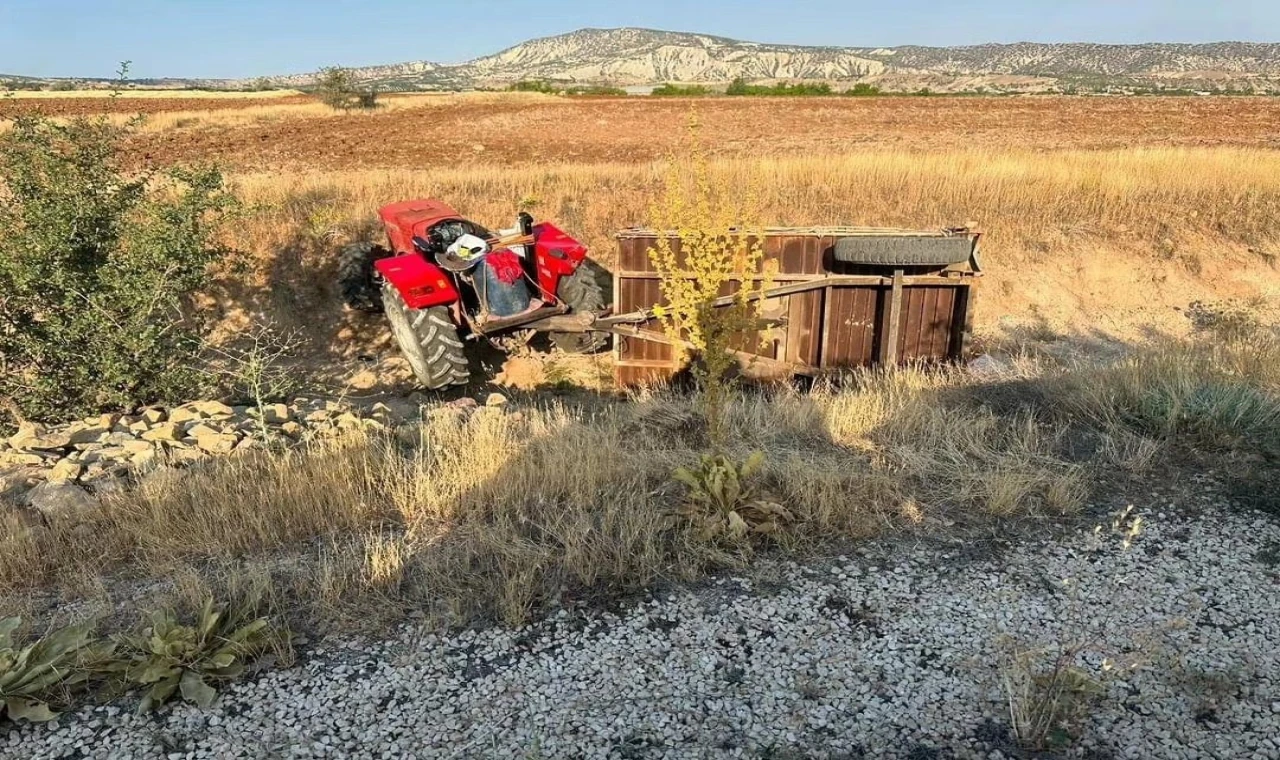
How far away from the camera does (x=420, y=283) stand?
25.4 ft

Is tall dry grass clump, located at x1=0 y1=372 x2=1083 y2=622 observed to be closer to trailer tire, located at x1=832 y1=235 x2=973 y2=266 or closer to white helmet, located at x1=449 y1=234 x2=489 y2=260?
trailer tire, located at x1=832 y1=235 x2=973 y2=266

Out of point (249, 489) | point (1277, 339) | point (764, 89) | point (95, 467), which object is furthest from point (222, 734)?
point (764, 89)

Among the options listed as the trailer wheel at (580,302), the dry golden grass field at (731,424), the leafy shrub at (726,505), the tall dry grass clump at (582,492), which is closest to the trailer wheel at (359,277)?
the dry golden grass field at (731,424)

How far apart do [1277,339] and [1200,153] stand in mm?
9482

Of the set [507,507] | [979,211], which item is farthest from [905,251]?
[979,211]

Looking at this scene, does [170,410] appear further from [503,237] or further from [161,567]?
[503,237]

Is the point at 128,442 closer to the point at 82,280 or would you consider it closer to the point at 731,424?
the point at 82,280

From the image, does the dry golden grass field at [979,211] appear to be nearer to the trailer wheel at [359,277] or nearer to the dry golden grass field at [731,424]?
the dry golden grass field at [731,424]

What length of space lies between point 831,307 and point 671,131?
22.7 metres

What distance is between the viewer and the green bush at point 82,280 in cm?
618

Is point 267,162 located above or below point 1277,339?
above

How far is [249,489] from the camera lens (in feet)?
14.3

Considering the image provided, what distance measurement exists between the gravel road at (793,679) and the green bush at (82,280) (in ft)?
14.7

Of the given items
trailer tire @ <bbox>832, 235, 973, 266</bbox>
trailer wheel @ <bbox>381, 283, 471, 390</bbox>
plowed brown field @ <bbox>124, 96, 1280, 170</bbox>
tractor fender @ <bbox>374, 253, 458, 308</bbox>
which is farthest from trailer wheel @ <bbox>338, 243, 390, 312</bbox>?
plowed brown field @ <bbox>124, 96, 1280, 170</bbox>
